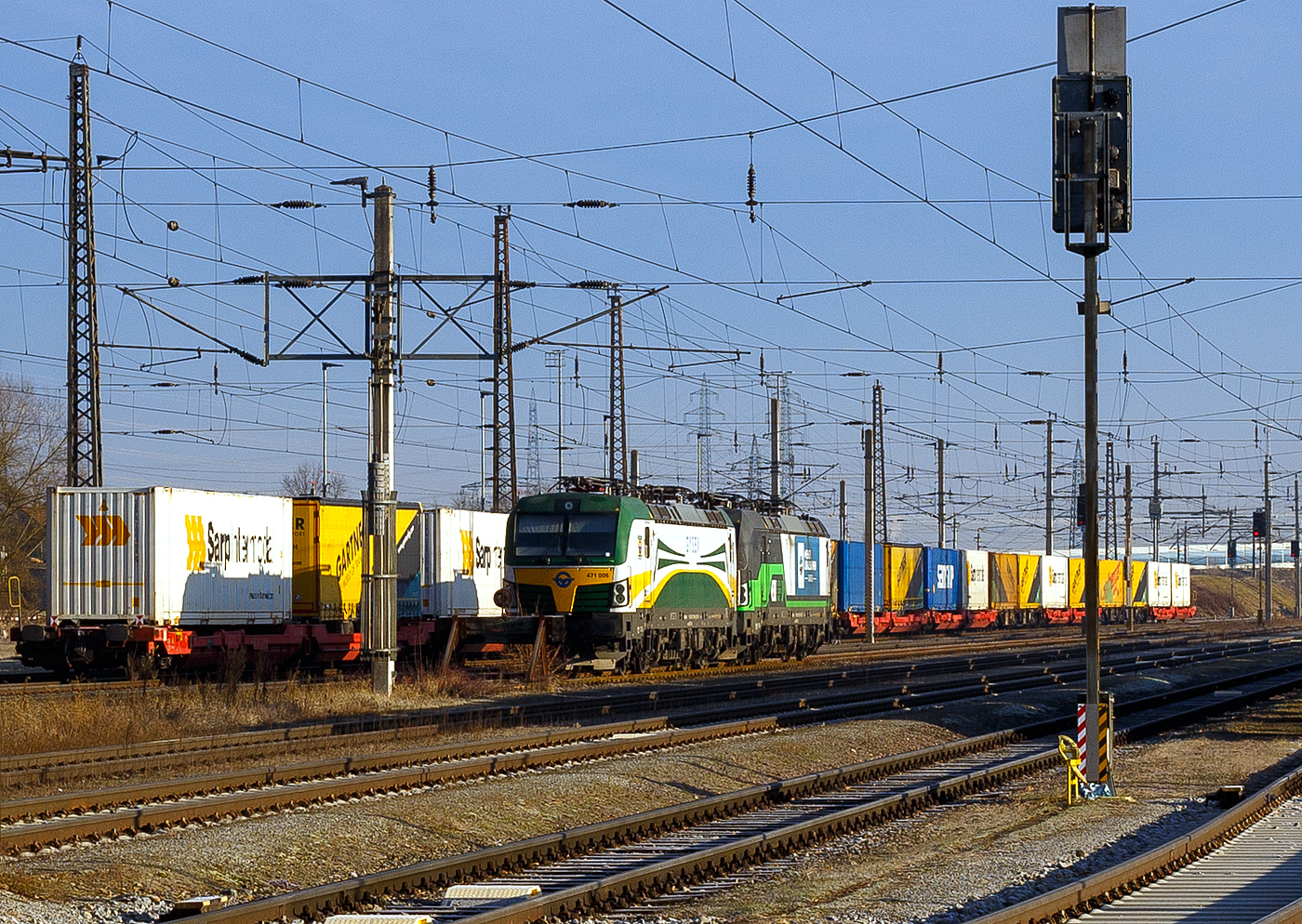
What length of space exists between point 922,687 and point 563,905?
22.1 meters

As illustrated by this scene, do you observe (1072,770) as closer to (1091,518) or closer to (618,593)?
(1091,518)

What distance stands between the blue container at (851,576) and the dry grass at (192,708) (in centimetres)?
3043

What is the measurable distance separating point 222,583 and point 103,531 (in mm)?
2657

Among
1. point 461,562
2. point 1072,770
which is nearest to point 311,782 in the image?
point 1072,770

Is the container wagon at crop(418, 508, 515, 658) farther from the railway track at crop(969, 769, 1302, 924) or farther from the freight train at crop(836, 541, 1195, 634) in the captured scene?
the railway track at crop(969, 769, 1302, 924)

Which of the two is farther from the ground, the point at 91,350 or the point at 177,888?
the point at 91,350

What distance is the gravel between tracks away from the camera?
10391 millimetres

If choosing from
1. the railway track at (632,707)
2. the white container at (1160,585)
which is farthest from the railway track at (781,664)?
the white container at (1160,585)

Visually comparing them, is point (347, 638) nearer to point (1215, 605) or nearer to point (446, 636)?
point (446, 636)

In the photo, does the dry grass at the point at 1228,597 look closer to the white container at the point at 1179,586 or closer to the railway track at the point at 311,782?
the white container at the point at 1179,586

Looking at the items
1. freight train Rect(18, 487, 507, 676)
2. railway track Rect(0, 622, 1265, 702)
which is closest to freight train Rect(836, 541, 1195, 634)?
railway track Rect(0, 622, 1265, 702)

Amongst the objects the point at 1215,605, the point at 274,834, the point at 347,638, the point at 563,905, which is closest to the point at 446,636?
the point at 347,638

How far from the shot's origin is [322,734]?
20219 millimetres

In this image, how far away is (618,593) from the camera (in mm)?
31562
